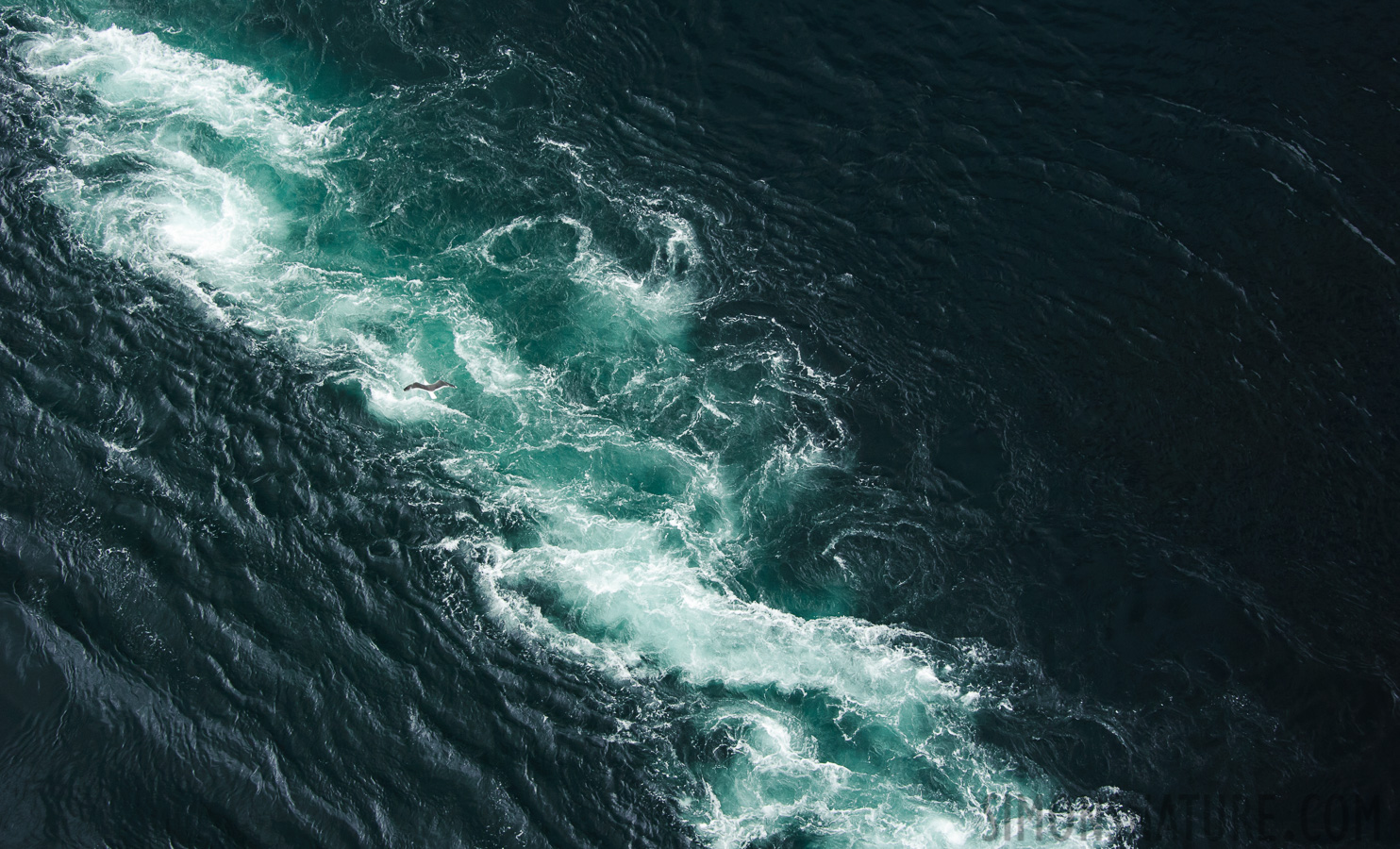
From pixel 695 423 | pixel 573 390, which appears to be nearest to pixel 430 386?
pixel 573 390

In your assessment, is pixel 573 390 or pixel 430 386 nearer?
pixel 430 386

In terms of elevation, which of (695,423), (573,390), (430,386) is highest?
(695,423)

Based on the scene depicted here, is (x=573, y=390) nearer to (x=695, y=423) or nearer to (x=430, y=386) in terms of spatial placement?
(x=695, y=423)

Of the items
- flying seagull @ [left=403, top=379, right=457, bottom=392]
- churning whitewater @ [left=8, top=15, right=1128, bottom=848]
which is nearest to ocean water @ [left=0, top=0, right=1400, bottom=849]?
churning whitewater @ [left=8, top=15, right=1128, bottom=848]

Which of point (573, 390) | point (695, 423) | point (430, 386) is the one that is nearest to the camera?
point (695, 423)

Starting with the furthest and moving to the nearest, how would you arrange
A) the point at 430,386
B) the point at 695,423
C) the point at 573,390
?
the point at 573,390 < the point at 430,386 < the point at 695,423

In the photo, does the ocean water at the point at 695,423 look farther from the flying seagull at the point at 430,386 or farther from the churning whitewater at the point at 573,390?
the flying seagull at the point at 430,386
